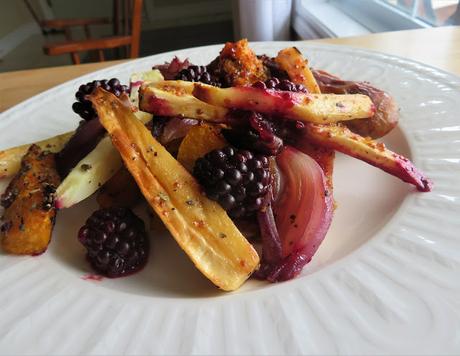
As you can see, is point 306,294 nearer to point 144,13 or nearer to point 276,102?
point 276,102

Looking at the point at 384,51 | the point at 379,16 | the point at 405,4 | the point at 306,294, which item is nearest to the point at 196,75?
the point at 306,294

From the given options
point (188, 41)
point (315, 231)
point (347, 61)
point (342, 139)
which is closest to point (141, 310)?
point (315, 231)

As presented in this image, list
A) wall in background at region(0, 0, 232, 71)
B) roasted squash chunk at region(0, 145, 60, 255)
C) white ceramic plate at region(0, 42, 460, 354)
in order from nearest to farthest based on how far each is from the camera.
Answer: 1. white ceramic plate at region(0, 42, 460, 354)
2. roasted squash chunk at region(0, 145, 60, 255)
3. wall in background at region(0, 0, 232, 71)

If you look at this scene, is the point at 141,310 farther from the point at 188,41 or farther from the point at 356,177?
the point at 188,41

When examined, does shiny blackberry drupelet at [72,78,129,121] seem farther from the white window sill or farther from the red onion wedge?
the white window sill

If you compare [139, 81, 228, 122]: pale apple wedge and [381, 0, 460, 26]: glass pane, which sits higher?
[139, 81, 228, 122]: pale apple wedge

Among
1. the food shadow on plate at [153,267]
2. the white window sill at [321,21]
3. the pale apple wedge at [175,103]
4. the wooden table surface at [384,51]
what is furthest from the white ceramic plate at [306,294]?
the white window sill at [321,21]

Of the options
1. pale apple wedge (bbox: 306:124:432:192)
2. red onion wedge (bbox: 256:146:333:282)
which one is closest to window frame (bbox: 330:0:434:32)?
pale apple wedge (bbox: 306:124:432:192)
